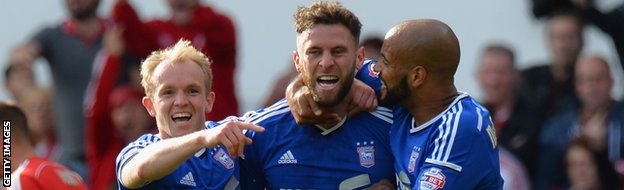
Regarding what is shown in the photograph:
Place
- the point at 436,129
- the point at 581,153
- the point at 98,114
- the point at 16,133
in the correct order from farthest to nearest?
the point at 98,114 < the point at 581,153 < the point at 16,133 < the point at 436,129

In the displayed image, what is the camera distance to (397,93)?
8.63 metres

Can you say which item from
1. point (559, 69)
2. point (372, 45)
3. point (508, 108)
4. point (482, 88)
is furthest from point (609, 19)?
point (372, 45)

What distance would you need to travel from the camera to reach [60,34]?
13.4 metres

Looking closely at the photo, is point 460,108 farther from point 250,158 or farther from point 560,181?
point 560,181

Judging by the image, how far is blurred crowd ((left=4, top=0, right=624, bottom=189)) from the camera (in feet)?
39.5

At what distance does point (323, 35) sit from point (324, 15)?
111mm

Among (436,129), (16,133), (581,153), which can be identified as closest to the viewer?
(436,129)

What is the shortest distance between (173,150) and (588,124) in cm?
462

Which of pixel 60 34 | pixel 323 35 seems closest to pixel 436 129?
pixel 323 35

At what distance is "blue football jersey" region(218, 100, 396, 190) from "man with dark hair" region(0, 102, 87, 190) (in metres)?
1.03

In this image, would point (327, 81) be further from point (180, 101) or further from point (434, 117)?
point (180, 101)

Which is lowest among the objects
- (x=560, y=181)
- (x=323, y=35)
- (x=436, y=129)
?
(x=560, y=181)

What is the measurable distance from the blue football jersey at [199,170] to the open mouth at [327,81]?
56 centimetres

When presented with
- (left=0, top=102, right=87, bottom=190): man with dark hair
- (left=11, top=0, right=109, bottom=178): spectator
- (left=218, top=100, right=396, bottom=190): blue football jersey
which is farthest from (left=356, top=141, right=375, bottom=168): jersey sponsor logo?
(left=11, top=0, right=109, bottom=178): spectator
